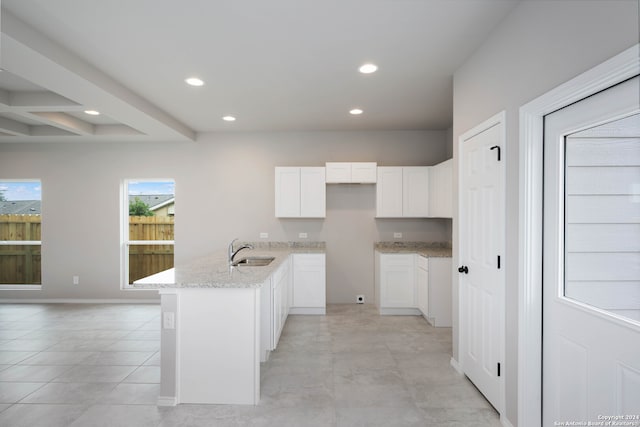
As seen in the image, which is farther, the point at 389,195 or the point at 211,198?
the point at 211,198

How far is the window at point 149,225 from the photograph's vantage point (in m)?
5.59

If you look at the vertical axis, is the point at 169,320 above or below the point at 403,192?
below

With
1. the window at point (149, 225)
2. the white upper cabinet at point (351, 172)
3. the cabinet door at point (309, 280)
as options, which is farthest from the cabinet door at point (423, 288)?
the window at point (149, 225)

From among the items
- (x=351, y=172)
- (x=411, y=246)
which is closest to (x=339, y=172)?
(x=351, y=172)

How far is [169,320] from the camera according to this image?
248 centimetres

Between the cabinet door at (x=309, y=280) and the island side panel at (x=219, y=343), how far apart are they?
2221 millimetres

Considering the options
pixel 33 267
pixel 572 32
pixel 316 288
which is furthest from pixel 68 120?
pixel 572 32

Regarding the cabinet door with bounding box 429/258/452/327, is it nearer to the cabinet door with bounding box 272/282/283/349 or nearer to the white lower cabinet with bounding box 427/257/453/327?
the white lower cabinet with bounding box 427/257/453/327

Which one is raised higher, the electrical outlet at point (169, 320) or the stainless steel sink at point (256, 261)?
the stainless steel sink at point (256, 261)

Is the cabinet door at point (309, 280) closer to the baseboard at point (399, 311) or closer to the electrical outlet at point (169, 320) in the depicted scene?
the baseboard at point (399, 311)

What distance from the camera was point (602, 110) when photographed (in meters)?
1.52

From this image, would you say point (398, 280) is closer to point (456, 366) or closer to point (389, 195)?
point (389, 195)

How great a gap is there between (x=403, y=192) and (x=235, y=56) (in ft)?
10.0

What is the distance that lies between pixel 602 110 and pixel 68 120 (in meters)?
5.56
